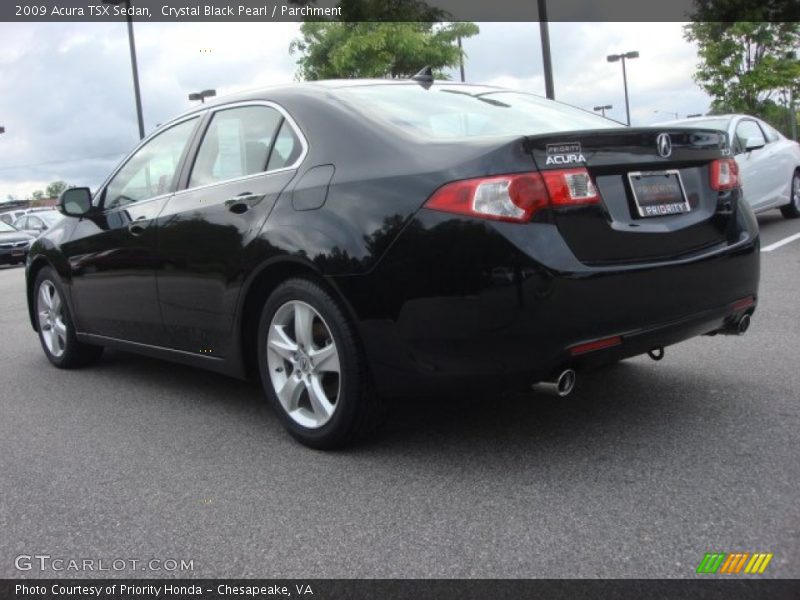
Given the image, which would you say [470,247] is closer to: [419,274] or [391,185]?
[419,274]

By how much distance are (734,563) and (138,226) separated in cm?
355

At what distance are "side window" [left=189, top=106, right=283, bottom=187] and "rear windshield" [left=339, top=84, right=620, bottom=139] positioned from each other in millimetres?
435

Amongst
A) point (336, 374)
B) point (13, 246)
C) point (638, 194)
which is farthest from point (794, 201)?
point (13, 246)

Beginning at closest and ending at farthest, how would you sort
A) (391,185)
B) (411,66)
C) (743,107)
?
(391,185)
(411,66)
(743,107)

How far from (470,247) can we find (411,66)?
2380 cm

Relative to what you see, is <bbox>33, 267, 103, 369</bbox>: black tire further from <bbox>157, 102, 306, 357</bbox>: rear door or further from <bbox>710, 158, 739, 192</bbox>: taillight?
<bbox>710, 158, 739, 192</bbox>: taillight

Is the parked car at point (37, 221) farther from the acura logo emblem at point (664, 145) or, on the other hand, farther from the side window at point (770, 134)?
the acura logo emblem at point (664, 145)

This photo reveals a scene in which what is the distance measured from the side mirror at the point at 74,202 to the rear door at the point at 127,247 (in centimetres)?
7

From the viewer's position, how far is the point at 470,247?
3102mm

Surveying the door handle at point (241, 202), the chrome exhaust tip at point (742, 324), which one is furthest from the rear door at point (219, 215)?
the chrome exhaust tip at point (742, 324)

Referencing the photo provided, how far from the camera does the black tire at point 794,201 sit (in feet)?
40.2

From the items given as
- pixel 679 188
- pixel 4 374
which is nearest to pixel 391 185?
pixel 679 188

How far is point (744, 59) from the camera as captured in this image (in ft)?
91.9

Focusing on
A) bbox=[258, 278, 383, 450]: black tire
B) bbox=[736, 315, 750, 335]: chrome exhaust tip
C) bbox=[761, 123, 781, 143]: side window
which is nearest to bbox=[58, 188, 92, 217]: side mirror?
bbox=[258, 278, 383, 450]: black tire
